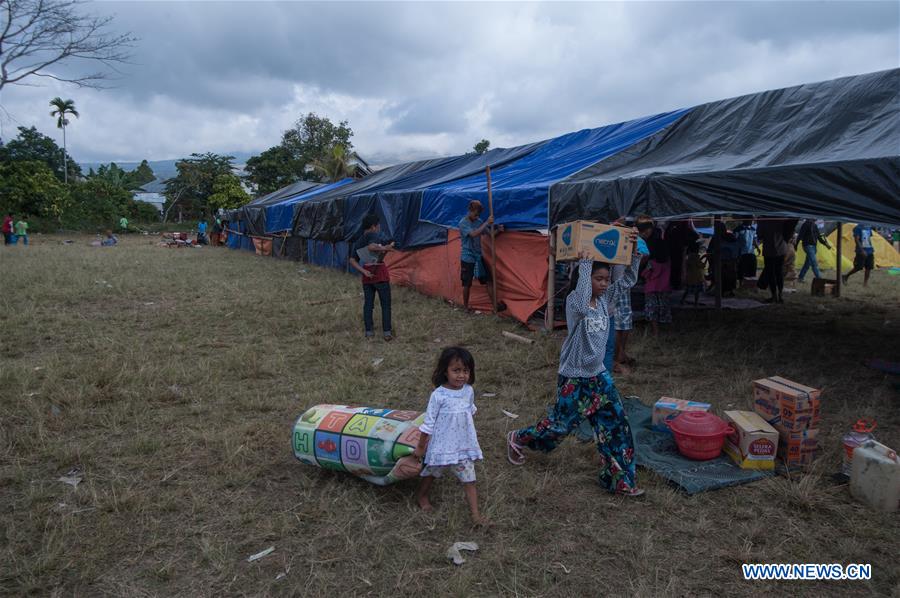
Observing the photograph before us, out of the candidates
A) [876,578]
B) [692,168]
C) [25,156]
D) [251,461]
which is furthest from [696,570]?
[25,156]

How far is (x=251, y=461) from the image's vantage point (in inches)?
152

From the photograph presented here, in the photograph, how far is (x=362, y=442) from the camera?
132 inches

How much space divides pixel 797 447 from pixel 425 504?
2.36 metres

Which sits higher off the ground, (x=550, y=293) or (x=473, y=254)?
(x=473, y=254)

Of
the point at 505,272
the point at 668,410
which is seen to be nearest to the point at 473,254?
the point at 505,272

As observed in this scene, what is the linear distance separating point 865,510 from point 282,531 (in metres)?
3.17

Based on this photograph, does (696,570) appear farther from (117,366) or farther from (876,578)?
(117,366)

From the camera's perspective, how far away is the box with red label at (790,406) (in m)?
3.61

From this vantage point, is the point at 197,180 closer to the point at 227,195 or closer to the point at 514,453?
the point at 227,195

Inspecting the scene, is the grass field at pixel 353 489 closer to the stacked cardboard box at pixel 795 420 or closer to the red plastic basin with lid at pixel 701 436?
the stacked cardboard box at pixel 795 420

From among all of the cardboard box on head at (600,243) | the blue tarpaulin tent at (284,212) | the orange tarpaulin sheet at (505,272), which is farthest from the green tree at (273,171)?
the cardboard box on head at (600,243)

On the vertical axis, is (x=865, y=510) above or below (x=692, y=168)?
below

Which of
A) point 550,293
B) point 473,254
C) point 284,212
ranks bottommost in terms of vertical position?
point 550,293

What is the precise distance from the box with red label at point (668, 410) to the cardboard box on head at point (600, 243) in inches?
46.7
